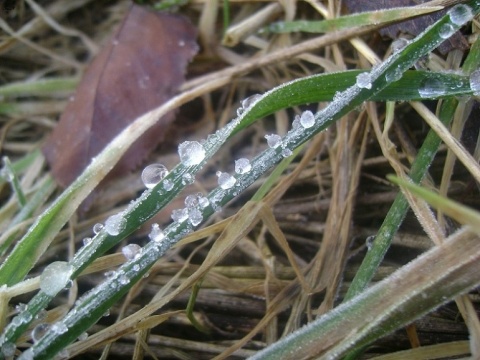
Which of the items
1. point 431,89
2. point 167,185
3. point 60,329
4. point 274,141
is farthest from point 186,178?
point 431,89

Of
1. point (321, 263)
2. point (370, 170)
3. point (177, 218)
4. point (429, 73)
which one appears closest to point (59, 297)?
point (177, 218)

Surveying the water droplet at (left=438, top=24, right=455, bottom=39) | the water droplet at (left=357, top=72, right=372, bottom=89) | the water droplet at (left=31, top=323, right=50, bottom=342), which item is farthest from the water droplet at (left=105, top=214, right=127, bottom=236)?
the water droplet at (left=438, top=24, right=455, bottom=39)

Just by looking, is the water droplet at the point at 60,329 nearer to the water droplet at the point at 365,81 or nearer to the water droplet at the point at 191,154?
the water droplet at the point at 191,154

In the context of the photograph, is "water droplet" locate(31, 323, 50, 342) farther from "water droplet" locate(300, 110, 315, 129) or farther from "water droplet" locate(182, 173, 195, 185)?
"water droplet" locate(300, 110, 315, 129)

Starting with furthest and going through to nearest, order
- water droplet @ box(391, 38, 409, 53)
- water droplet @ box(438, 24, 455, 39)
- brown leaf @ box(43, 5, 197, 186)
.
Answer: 1. brown leaf @ box(43, 5, 197, 186)
2. water droplet @ box(391, 38, 409, 53)
3. water droplet @ box(438, 24, 455, 39)

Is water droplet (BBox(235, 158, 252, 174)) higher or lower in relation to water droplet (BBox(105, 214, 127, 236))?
higher

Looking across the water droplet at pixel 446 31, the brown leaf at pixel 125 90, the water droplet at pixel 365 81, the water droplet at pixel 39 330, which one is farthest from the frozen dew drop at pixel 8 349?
the water droplet at pixel 446 31

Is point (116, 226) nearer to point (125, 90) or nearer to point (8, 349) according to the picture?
point (8, 349)
